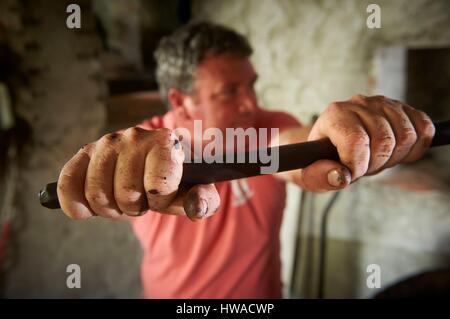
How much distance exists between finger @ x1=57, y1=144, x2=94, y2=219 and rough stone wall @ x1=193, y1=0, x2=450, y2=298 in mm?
959

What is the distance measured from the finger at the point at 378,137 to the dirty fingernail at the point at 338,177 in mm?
42

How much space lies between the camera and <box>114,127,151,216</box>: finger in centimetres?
30

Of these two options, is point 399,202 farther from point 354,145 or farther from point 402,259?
point 354,145

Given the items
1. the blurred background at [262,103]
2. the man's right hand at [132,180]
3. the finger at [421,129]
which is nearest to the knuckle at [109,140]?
the man's right hand at [132,180]

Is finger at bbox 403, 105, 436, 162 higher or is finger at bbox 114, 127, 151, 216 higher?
finger at bbox 403, 105, 436, 162

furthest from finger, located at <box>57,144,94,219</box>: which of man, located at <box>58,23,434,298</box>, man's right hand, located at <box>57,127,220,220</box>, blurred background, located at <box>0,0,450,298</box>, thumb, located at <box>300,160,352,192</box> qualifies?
blurred background, located at <box>0,0,450,298</box>

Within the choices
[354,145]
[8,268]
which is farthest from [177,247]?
[8,268]

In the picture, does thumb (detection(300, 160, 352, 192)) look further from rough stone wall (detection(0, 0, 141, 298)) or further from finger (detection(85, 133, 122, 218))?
rough stone wall (detection(0, 0, 141, 298))

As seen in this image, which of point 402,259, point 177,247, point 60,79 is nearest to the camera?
point 177,247

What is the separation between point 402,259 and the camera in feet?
3.69

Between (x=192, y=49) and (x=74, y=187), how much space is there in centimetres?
58

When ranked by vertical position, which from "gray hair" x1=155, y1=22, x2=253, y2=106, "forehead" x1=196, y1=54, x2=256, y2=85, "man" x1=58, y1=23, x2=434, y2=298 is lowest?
"man" x1=58, y1=23, x2=434, y2=298

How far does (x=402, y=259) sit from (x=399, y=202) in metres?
0.20

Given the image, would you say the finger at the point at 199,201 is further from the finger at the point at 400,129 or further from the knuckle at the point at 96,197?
the finger at the point at 400,129
